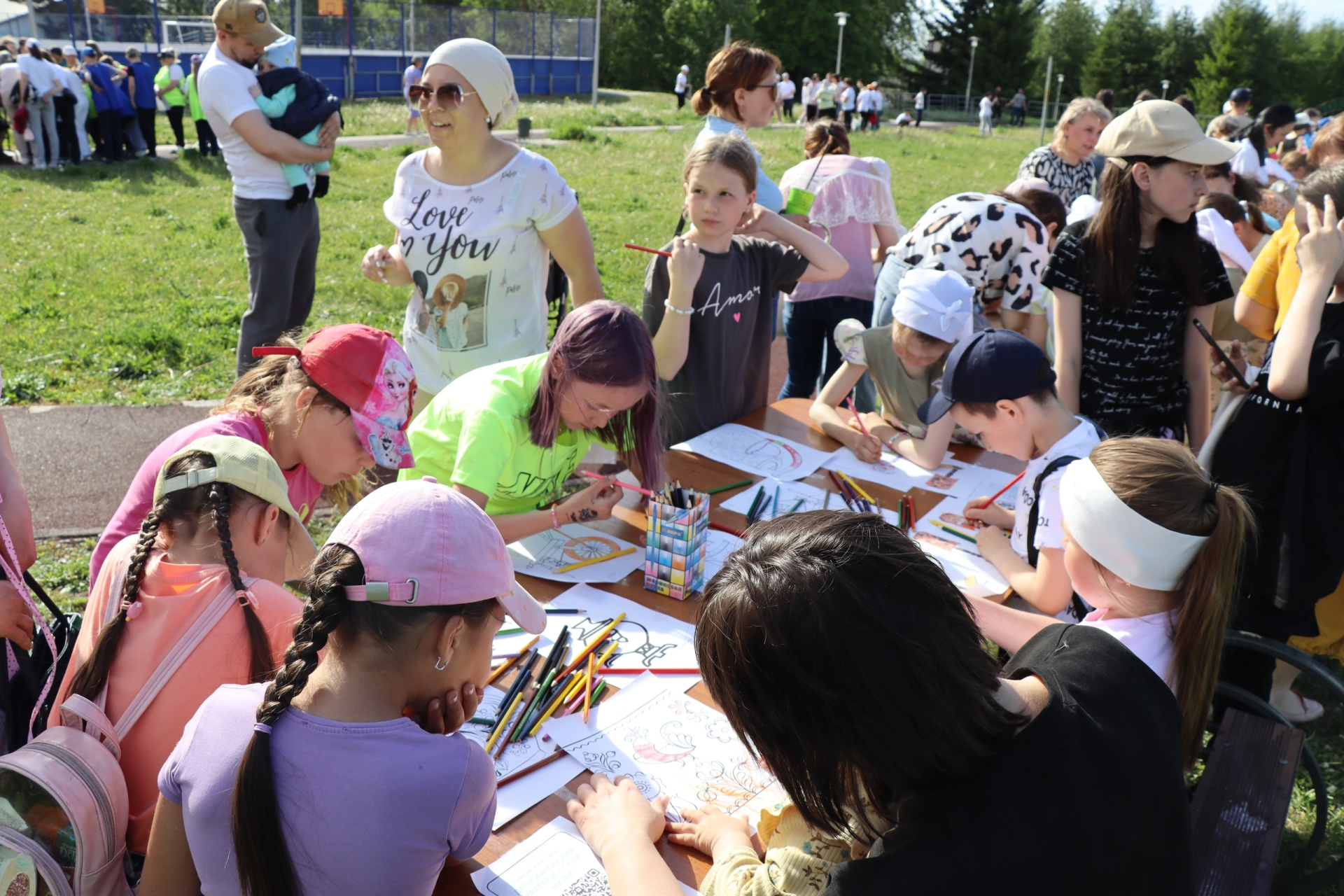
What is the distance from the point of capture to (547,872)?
1315 millimetres

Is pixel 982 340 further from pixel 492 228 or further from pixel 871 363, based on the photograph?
pixel 492 228

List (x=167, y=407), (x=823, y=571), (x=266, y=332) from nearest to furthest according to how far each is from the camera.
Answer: (x=823, y=571) < (x=266, y=332) < (x=167, y=407)

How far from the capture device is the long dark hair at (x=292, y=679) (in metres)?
1.10

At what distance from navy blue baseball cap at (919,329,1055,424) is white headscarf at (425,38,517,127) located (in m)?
A: 1.45

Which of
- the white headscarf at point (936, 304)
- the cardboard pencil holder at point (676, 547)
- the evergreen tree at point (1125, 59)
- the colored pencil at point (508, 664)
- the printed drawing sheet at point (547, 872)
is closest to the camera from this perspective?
the printed drawing sheet at point (547, 872)

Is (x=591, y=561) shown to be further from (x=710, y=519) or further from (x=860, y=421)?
(x=860, y=421)

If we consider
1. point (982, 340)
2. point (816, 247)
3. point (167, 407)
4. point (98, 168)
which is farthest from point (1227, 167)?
point (98, 168)

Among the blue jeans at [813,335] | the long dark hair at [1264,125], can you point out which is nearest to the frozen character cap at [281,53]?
the blue jeans at [813,335]

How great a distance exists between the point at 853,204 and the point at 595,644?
9.91 ft

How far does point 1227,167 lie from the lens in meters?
5.46

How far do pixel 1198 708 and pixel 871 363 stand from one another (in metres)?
1.63

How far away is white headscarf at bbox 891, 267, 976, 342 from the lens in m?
2.81

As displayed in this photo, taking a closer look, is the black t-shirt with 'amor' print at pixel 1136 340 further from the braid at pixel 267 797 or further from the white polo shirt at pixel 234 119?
the white polo shirt at pixel 234 119

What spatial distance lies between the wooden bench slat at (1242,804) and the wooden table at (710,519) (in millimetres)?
876
